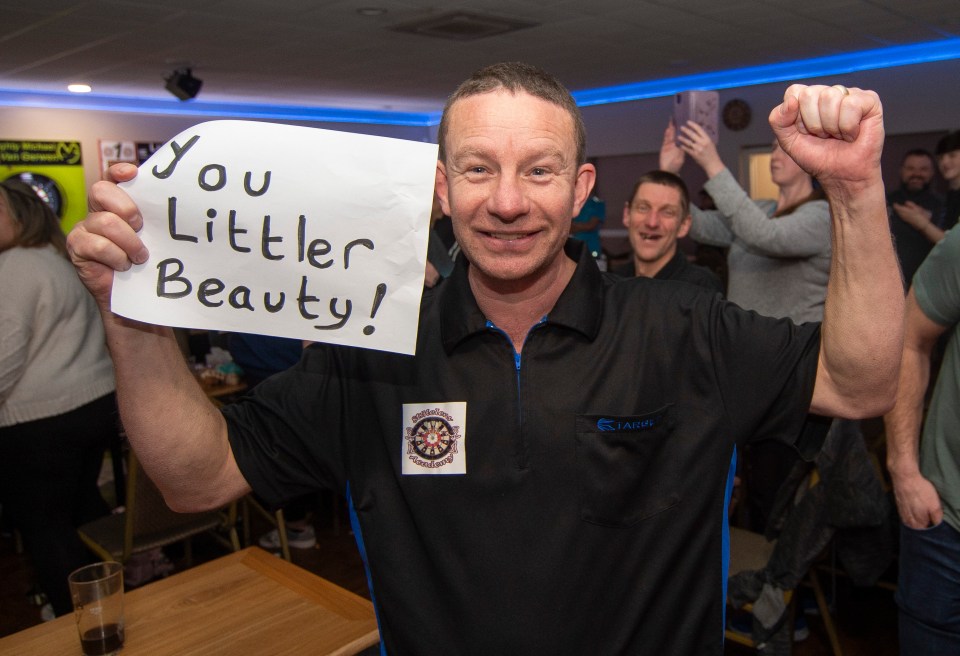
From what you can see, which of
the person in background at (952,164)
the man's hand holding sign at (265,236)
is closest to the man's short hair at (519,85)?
the man's hand holding sign at (265,236)

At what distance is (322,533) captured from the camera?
4090 millimetres

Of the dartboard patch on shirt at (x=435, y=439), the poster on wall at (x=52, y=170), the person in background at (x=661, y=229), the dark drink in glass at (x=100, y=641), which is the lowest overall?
the dark drink in glass at (x=100, y=641)

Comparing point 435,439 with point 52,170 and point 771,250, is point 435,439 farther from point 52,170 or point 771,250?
point 52,170

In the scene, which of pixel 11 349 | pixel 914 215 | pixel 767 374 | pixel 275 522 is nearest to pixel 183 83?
pixel 275 522

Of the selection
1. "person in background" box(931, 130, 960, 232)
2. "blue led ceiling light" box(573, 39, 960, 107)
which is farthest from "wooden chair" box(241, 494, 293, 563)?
"blue led ceiling light" box(573, 39, 960, 107)

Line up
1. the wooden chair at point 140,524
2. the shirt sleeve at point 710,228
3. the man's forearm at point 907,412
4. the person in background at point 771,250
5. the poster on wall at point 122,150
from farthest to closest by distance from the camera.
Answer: the poster on wall at point 122,150 → the shirt sleeve at point 710,228 → the person in background at point 771,250 → the wooden chair at point 140,524 → the man's forearm at point 907,412

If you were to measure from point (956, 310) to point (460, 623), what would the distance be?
1.22 metres

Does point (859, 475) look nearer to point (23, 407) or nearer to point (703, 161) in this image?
point (703, 161)

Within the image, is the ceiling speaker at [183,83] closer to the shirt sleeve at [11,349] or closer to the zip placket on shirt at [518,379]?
the shirt sleeve at [11,349]

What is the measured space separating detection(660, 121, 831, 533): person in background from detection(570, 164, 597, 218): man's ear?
1.95m

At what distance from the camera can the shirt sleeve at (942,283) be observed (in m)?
1.56

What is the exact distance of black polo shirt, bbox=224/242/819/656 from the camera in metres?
1.01

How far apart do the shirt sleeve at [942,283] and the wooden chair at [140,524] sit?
227cm

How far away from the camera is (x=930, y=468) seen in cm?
167
